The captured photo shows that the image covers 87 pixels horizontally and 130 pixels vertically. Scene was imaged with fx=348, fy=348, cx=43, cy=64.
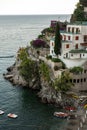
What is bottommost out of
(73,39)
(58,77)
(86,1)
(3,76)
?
(3,76)

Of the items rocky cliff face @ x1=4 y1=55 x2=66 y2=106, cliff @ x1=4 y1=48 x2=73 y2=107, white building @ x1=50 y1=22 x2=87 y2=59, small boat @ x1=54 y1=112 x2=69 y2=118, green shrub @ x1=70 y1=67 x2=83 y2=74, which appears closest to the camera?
small boat @ x1=54 y1=112 x2=69 y2=118

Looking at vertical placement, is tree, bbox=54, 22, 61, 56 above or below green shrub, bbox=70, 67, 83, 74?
above

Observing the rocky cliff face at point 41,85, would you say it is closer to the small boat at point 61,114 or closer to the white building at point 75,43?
the small boat at point 61,114

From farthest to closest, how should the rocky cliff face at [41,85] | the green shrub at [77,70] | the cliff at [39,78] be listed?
the green shrub at [77,70]
the cliff at [39,78]
the rocky cliff face at [41,85]

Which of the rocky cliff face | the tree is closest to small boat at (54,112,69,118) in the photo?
the rocky cliff face

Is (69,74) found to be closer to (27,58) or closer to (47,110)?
(47,110)

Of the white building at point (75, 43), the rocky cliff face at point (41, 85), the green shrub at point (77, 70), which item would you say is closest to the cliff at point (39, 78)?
the rocky cliff face at point (41, 85)

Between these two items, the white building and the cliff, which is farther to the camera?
the white building

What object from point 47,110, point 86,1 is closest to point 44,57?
point 47,110

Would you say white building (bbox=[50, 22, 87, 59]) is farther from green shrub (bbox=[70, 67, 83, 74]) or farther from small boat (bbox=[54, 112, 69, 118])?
small boat (bbox=[54, 112, 69, 118])
